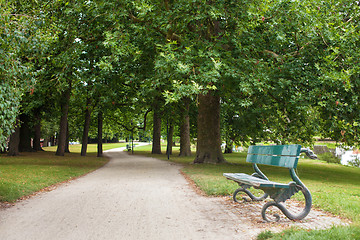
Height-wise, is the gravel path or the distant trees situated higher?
the distant trees

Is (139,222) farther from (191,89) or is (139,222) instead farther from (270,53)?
(270,53)

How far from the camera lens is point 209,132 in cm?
1745

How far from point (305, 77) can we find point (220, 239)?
10629 millimetres

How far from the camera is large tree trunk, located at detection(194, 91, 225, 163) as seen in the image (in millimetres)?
17453

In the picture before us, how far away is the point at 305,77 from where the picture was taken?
526 inches

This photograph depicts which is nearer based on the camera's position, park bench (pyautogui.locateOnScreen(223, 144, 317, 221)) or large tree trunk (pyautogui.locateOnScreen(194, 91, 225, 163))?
park bench (pyautogui.locateOnScreen(223, 144, 317, 221))

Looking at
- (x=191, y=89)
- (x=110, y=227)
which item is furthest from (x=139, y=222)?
(x=191, y=89)

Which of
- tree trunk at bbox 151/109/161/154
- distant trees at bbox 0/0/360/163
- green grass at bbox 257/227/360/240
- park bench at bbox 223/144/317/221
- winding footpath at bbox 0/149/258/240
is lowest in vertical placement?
winding footpath at bbox 0/149/258/240

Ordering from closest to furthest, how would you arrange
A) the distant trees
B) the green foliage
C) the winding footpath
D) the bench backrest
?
the winding footpath → the bench backrest → the distant trees → the green foliage

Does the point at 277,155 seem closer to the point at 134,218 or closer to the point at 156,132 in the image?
the point at 134,218

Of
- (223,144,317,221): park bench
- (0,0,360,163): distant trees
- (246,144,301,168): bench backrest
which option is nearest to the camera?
(223,144,317,221): park bench

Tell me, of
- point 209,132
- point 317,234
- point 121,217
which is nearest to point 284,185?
point 317,234

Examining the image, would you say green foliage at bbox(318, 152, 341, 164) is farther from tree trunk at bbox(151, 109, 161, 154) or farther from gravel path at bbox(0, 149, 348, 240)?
gravel path at bbox(0, 149, 348, 240)

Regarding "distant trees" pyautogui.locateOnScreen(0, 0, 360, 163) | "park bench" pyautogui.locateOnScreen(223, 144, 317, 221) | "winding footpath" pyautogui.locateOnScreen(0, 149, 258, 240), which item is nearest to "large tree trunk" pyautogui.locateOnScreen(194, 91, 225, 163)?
"distant trees" pyautogui.locateOnScreen(0, 0, 360, 163)
